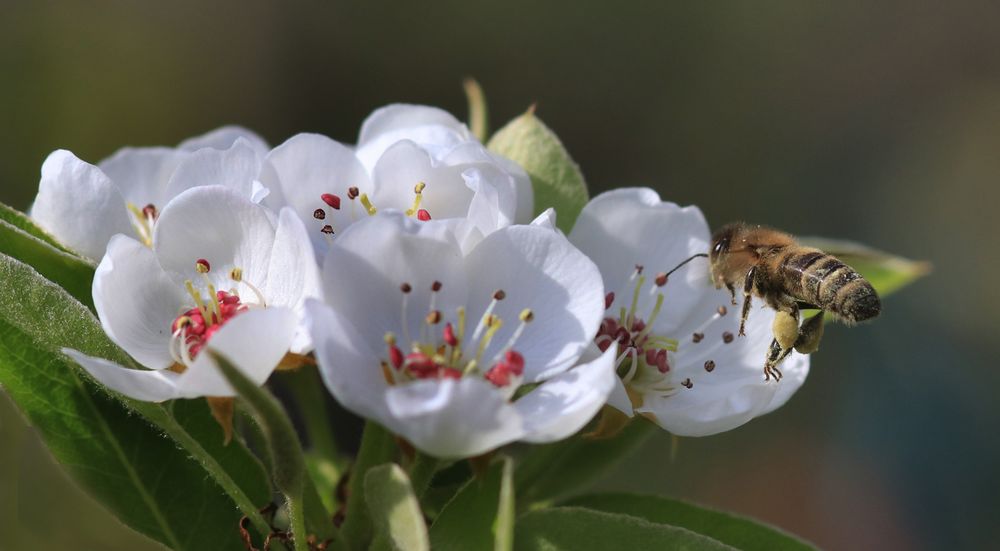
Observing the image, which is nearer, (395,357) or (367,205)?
(395,357)

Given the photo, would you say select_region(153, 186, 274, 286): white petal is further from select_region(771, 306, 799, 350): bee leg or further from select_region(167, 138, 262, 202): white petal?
select_region(771, 306, 799, 350): bee leg

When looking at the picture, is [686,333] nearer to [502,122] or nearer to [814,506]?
[814,506]

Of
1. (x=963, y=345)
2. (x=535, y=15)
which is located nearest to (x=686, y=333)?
(x=963, y=345)

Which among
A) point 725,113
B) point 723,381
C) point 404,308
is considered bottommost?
point 725,113

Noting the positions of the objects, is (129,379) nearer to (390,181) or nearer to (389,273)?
(389,273)

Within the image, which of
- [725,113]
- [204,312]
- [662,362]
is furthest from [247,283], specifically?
[725,113]

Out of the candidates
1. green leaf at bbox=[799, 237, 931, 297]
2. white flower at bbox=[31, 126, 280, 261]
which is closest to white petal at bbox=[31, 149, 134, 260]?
white flower at bbox=[31, 126, 280, 261]

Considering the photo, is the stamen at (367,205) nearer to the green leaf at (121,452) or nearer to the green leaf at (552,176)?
the green leaf at (552,176)

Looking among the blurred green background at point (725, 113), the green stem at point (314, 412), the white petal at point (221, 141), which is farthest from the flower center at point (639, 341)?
the blurred green background at point (725, 113)
